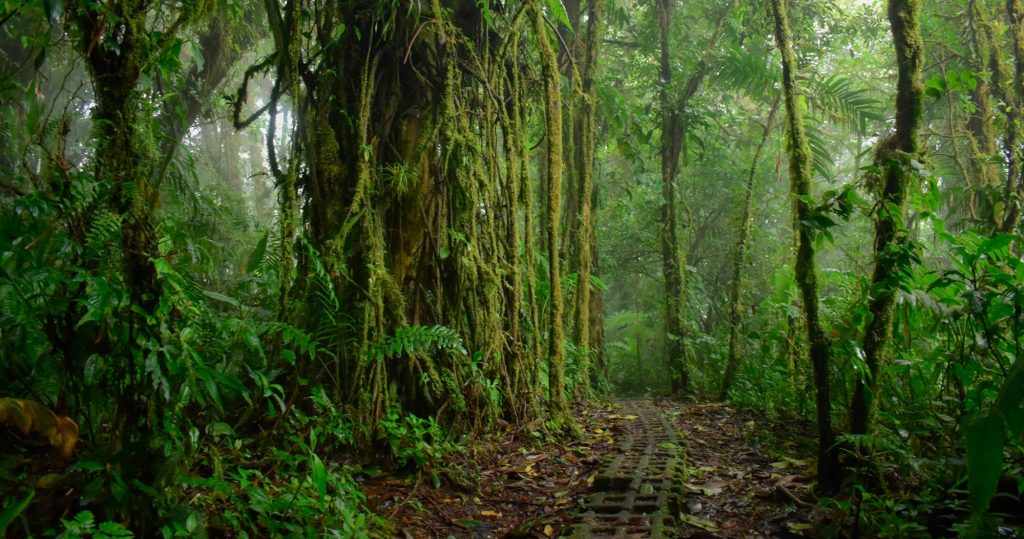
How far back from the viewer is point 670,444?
14.8ft

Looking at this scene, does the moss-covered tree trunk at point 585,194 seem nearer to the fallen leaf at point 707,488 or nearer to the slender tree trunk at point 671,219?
the slender tree trunk at point 671,219

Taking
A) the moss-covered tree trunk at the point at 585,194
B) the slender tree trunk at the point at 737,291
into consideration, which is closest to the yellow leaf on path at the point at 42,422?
the moss-covered tree trunk at the point at 585,194

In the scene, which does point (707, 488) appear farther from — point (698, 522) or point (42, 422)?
point (42, 422)

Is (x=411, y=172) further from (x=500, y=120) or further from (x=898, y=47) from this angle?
(x=898, y=47)

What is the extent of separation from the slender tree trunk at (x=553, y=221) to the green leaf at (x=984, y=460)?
3470 millimetres

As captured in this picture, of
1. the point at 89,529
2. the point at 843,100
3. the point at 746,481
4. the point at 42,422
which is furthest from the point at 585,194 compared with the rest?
the point at 89,529

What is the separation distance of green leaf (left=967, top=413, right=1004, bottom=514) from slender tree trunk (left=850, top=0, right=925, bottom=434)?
1743 mm

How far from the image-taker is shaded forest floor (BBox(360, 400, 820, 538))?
3.03 meters

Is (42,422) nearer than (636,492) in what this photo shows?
Yes

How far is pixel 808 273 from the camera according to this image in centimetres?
345

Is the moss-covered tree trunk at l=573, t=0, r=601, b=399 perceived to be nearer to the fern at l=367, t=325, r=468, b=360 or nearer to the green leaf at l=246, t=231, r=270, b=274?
the fern at l=367, t=325, r=468, b=360

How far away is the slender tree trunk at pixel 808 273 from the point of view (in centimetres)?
334

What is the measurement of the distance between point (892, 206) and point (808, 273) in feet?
2.01

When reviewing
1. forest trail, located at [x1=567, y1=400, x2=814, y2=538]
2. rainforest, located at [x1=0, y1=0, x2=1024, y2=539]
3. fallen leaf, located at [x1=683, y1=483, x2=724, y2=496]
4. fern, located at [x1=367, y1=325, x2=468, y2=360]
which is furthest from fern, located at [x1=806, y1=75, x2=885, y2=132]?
fern, located at [x1=367, y1=325, x2=468, y2=360]
